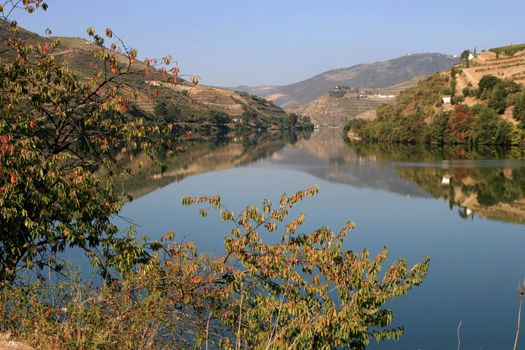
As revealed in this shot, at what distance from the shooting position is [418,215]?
3622cm

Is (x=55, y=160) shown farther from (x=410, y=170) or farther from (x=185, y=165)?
(x=185, y=165)

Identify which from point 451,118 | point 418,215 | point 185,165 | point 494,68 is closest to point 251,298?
point 418,215

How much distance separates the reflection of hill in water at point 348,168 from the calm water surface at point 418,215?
0.13m

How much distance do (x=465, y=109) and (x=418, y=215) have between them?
57.9m

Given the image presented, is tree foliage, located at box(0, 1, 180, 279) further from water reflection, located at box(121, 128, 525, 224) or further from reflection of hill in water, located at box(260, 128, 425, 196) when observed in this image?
reflection of hill in water, located at box(260, 128, 425, 196)

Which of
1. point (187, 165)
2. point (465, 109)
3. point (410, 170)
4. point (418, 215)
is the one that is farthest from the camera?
point (465, 109)

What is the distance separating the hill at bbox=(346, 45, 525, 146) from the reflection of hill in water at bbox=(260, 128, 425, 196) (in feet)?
53.5

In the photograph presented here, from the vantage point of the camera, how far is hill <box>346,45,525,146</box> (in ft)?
274

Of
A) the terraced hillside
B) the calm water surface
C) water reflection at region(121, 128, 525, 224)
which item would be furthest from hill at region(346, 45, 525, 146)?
the calm water surface

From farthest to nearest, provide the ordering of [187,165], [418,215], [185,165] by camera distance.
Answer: [187,165]
[185,165]
[418,215]

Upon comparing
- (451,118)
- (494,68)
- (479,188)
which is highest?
(494,68)

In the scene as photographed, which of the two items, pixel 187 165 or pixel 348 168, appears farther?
pixel 187 165

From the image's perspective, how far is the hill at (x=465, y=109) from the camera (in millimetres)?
83562

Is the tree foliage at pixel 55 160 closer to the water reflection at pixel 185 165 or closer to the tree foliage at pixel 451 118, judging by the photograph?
the water reflection at pixel 185 165
